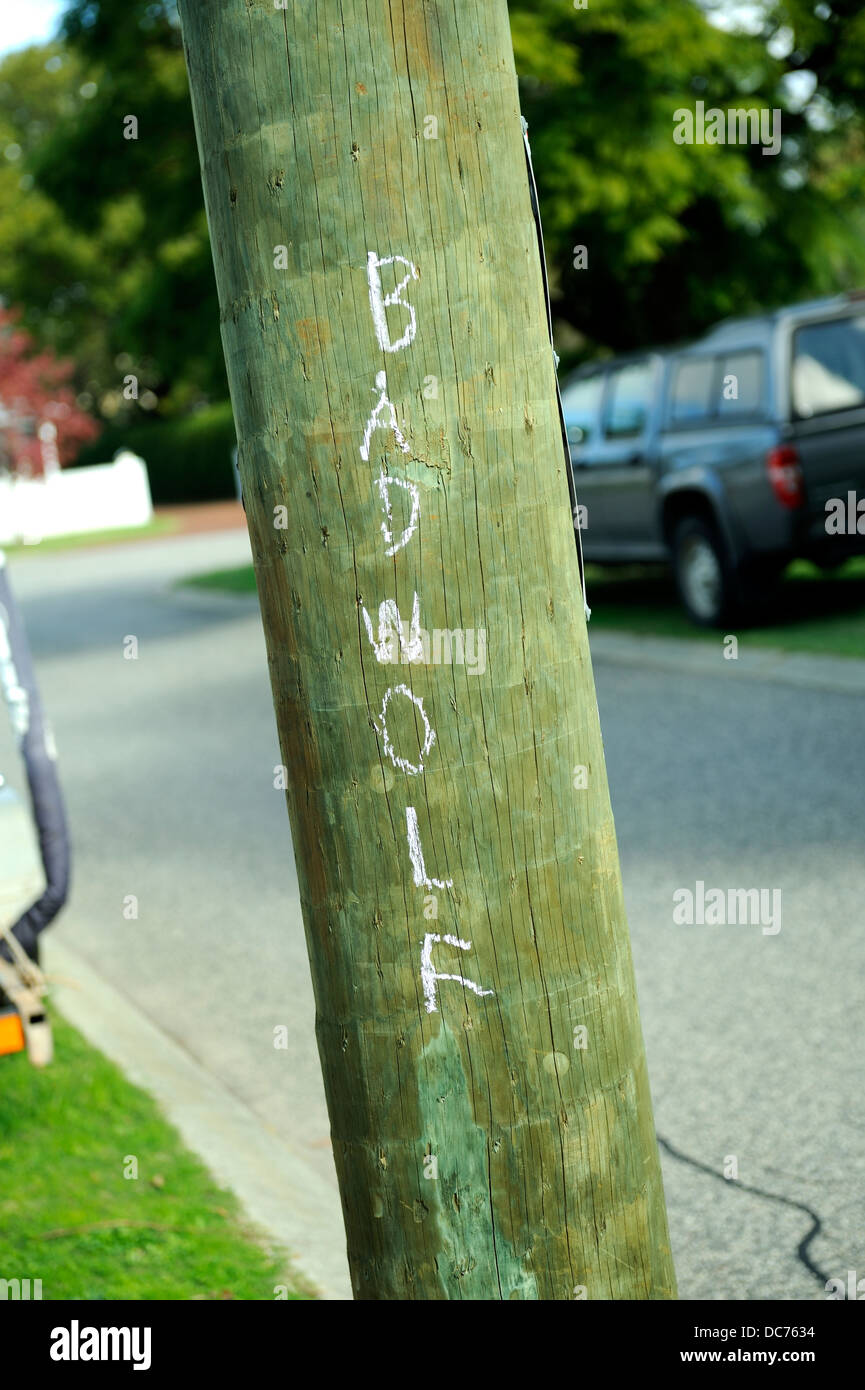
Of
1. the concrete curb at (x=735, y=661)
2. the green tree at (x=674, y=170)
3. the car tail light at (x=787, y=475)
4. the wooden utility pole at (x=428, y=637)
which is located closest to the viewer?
the wooden utility pole at (x=428, y=637)

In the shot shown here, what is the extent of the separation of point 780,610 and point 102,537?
97.3ft

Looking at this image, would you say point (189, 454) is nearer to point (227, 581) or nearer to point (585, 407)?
point (227, 581)

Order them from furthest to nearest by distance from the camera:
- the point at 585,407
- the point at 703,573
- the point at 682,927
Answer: the point at 585,407
the point at 703,573
the point at 682,927

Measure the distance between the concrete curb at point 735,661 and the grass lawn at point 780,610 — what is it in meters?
0.15

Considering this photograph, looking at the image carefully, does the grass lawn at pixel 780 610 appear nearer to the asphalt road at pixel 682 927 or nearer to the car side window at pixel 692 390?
the asphalt road at pixel 682 927

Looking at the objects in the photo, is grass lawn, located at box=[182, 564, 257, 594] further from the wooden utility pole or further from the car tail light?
the wooden utility pole

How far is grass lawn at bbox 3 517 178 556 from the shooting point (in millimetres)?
36812

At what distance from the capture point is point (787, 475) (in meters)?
10.1

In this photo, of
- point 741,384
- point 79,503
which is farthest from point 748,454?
point 79,503

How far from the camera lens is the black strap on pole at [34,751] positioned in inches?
173

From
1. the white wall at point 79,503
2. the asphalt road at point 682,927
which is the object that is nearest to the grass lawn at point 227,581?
the asphalt road at point 682,927

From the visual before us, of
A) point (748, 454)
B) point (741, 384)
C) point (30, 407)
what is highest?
point (30, 407)
